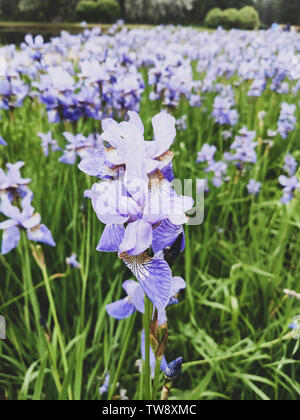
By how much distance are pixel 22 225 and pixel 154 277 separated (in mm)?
675

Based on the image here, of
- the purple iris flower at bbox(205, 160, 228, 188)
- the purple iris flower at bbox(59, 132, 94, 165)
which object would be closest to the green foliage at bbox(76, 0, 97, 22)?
the purple iris flower at bbox(205, 160, 228, 188)

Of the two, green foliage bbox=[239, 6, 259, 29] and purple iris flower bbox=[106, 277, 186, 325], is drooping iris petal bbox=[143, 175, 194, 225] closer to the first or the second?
purple iris flower bbox=[106, 277, 186, 325]

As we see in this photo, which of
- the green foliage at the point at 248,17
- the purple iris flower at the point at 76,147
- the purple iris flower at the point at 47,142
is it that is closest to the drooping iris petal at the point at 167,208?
the purple iris flower at the point at 76,147

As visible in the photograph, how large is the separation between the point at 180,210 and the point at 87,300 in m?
1.10

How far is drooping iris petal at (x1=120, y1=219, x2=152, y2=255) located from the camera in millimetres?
492

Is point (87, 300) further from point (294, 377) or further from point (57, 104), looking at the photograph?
point (57, 104)

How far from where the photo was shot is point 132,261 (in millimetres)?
550

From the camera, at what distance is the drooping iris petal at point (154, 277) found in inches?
19.6

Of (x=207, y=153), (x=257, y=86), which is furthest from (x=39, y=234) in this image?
(x=257, y=86)

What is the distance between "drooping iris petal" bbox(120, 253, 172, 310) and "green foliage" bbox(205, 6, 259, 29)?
659 centimetres

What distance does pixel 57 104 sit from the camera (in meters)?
1.72

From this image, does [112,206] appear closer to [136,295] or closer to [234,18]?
[136,295]

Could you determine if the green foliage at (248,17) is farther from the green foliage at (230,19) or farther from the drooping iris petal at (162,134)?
the drooping iris petal at (162,134)
